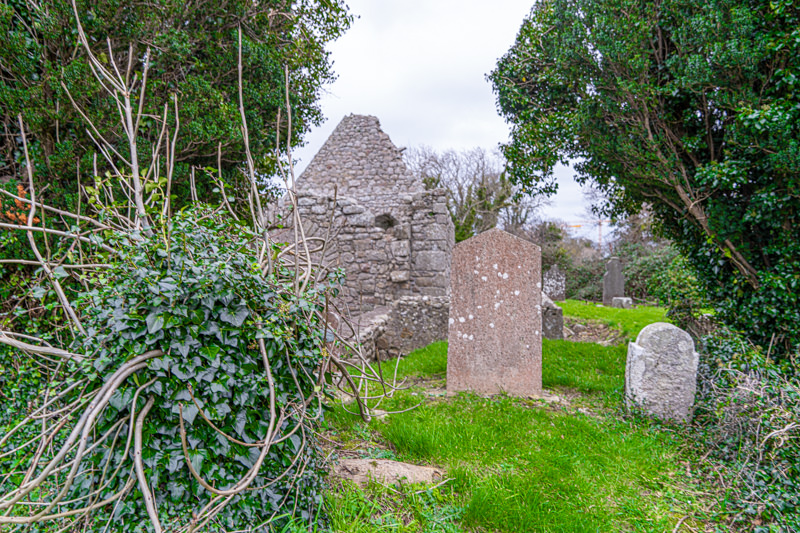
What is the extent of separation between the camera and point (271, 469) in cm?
183

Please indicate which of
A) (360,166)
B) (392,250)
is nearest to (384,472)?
(392,250)

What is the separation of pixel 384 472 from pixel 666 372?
8.80 ft

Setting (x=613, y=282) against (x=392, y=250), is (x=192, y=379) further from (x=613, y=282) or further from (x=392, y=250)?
(x=613, y=282)

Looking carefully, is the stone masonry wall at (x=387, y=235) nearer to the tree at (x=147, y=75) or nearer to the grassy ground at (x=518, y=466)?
the tree at (x=147, y=75)

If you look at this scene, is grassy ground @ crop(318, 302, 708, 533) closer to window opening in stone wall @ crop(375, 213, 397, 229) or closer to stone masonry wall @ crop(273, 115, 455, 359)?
stone masonry wall @ crop(273, 115, 455, 359)

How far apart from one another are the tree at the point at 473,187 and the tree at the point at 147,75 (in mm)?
14581

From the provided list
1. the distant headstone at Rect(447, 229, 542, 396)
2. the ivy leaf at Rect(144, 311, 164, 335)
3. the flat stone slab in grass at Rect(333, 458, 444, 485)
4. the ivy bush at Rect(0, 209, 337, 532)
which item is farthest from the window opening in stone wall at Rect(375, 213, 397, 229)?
the ivy leaf at Rect(144, 311, 164, 335)

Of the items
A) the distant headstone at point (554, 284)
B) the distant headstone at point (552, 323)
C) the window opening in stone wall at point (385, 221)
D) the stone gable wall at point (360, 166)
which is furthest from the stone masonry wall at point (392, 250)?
the distant headstone at point (554, 284)

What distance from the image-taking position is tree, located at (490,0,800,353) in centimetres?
333

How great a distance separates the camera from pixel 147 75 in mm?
4184

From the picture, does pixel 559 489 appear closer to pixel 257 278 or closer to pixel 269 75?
pixel 257 278

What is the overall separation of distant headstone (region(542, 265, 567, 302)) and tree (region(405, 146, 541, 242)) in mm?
4102

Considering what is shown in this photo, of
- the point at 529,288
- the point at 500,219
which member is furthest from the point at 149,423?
the point at 500,219

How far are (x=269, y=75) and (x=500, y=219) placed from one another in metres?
18.6
